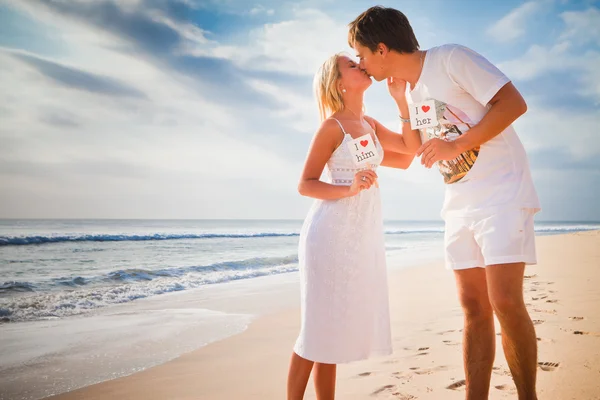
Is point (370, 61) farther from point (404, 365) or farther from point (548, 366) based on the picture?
point (548, 366)

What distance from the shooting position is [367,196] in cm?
218

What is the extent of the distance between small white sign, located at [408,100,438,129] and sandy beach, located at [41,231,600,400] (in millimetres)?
1618

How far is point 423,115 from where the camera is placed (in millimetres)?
2062

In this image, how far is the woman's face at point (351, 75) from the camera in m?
2.23

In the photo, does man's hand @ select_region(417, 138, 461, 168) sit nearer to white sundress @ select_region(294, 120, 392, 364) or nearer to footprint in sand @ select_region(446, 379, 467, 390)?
white sundress @ select_region(294, 120, 392, 364)

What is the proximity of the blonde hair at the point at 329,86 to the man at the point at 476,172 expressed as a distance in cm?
15

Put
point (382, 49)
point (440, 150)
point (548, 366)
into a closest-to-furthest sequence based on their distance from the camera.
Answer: point (440, 150)
point (382, 49)
point (548, 366)

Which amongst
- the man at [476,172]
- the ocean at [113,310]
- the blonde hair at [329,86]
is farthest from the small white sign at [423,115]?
the ocean at [113,310]

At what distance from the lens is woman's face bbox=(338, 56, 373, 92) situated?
2230 mm

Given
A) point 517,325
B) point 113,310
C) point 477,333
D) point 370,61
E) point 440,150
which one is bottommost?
point 113,310

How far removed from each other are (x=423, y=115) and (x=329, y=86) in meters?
0.55

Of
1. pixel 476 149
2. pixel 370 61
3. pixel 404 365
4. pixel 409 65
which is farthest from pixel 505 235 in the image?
pixel 404 365

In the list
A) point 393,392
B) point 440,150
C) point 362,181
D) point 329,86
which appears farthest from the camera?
point 393,392

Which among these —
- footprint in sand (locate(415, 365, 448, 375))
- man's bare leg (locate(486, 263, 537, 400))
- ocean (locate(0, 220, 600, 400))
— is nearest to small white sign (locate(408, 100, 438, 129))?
man's bare leg (locate(486, 263, 537, 400))
